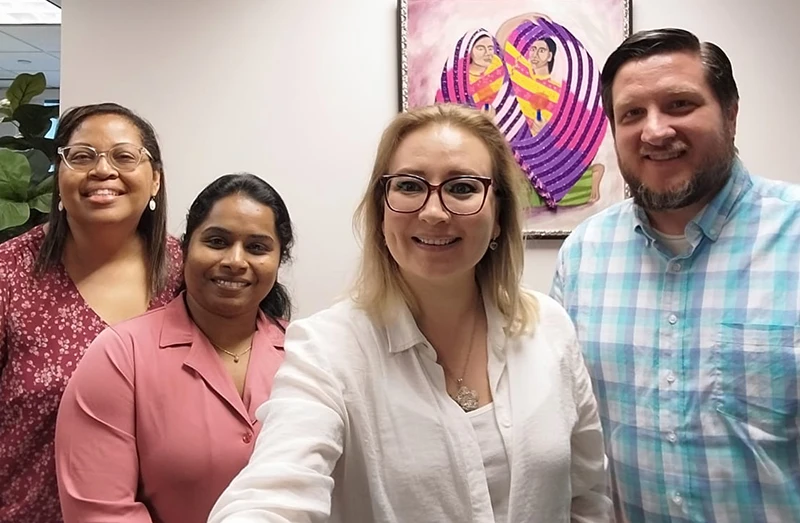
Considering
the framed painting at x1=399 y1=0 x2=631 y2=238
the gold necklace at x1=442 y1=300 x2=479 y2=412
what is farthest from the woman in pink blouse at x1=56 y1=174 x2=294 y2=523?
the framed painting at x1=399 y1=0 x2=631 y2=238

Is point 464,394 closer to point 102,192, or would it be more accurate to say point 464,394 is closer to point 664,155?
point 664,155

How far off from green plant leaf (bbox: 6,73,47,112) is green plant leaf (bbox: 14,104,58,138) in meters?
0.08

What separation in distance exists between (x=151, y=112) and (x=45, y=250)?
94 cm

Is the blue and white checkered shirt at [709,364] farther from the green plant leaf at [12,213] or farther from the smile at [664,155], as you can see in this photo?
the green plant leaf at [12,213]

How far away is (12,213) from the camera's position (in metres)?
2.25

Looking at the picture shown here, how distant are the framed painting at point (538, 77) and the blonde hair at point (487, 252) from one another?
3.73ft

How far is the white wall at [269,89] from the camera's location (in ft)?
8.20

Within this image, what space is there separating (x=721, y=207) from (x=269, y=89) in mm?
1653

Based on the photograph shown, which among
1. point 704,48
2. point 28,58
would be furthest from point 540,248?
point 28,58

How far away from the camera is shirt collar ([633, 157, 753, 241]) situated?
58.9 inches

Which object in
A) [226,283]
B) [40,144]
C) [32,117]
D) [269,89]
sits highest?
[269,89]

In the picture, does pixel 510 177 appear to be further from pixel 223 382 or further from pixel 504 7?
pixel 504 7

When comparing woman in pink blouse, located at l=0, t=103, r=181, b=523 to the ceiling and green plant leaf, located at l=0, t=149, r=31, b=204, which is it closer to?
green plant leaf, located at l=0, t=149, r=31, b=204

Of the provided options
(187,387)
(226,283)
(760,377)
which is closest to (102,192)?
(226,283)
